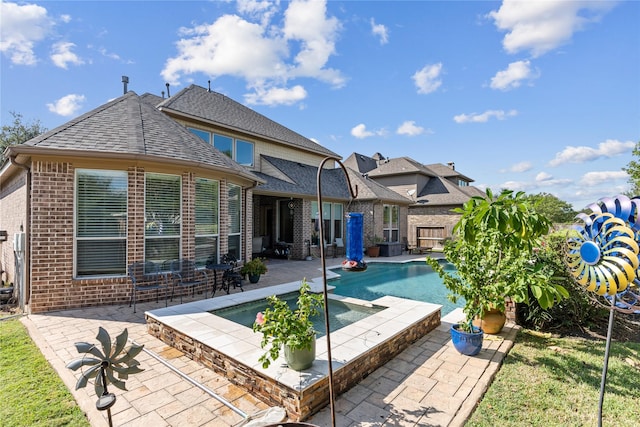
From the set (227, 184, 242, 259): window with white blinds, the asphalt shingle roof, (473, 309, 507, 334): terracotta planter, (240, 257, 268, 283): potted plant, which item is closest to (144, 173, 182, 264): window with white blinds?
(227, 184, 242, 259): window with white blinds

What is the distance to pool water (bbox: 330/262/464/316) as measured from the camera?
9.40m

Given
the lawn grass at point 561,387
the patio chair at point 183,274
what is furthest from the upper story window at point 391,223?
the lawn grass at point 561,387

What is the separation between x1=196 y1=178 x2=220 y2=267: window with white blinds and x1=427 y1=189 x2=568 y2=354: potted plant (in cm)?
613

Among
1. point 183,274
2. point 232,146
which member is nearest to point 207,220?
point 183,274

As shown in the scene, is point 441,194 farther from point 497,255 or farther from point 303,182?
point 497,255

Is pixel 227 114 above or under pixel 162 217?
above

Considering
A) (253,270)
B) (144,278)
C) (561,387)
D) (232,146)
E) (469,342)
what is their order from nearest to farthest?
1. (561,387)
2. (469,342)
3. (144,278)
4. (253,270)
5. (232,146)

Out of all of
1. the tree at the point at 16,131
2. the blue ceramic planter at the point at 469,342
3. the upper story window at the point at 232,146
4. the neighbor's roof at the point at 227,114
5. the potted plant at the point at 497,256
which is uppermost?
the tree at the point at 16,131

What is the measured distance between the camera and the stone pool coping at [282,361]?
3143mm

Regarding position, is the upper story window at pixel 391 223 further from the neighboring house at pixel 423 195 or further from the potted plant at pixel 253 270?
the potted plant at pixel 253 270

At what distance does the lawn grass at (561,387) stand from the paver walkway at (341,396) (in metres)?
0.18

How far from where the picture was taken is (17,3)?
23.6 feet

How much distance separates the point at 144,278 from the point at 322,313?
436 centimetres

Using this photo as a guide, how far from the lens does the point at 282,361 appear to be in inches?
141
